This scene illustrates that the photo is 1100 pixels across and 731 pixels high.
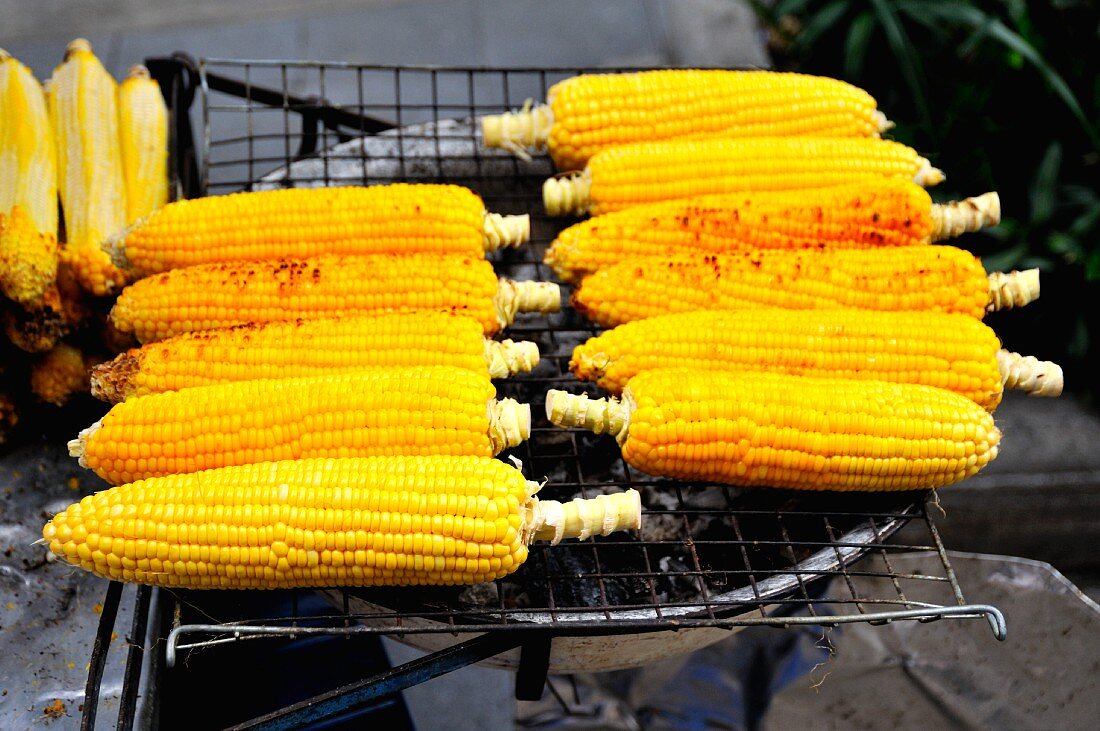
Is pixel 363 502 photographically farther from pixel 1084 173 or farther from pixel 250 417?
pixel 1084 173

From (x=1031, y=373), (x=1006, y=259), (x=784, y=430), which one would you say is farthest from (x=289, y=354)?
(x=1006, y=259)

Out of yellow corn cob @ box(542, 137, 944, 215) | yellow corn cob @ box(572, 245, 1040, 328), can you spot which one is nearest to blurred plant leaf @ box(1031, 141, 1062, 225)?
yellow corn cob @ box(542, 137, 944, 215)

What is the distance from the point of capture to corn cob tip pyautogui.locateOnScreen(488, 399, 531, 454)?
2.03 meters

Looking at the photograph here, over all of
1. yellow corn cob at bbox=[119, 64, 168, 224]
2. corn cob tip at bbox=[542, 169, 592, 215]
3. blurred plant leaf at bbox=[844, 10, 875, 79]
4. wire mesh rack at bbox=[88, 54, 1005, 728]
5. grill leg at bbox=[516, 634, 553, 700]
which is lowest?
grill leg at bbox=[516, 634, 553, 700]

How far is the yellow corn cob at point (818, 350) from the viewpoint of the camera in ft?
7.32

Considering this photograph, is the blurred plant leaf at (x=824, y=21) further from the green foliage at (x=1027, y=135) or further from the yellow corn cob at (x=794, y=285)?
the yellow corn cob at (x=794, y=285)

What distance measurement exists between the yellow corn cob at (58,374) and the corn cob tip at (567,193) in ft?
5.03

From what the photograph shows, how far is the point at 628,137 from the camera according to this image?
9.21 ft

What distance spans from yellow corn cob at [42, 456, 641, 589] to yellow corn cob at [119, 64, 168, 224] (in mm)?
1348

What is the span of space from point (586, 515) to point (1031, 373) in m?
1.31

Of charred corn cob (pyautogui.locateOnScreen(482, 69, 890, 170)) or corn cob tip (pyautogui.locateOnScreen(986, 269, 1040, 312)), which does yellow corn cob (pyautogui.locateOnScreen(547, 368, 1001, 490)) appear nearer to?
corn cob tip (pyautogui.locateOnScreen(986, 269, 1040, 312))

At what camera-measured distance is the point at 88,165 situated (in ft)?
9.02

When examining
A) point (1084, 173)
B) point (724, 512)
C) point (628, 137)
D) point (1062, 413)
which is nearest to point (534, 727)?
point (724, 512)

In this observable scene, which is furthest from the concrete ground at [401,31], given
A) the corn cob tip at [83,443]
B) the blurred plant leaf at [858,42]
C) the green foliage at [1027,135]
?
the corn cob tip at [83,443]
